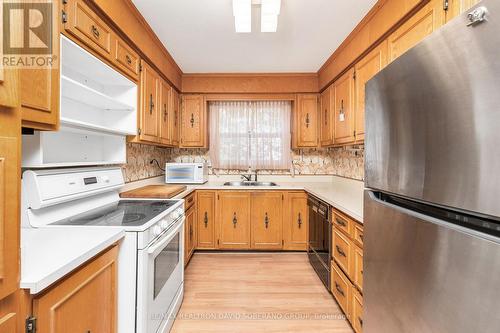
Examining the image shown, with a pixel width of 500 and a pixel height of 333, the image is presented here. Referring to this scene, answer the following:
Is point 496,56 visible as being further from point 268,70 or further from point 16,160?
point 268,70

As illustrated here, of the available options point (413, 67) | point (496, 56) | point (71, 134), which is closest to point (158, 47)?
point (71, 134)

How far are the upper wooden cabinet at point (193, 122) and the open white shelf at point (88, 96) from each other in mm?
1432

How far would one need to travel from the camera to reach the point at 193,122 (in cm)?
353

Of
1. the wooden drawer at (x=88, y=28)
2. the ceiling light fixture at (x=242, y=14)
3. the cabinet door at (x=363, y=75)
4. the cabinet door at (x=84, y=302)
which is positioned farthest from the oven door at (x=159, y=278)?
the cabinet door at (x=363, y=75)

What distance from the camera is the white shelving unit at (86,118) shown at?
1.38 metres

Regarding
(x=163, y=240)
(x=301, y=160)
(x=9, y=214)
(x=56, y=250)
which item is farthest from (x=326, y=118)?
(x=9, y=214)

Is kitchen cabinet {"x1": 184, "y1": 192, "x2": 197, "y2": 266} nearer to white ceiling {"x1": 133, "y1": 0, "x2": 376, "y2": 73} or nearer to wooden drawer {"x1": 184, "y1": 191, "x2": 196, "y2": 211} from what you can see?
wooden drawer {"x1": 184, "y1": 191, "x2": 196, "y2": 211}

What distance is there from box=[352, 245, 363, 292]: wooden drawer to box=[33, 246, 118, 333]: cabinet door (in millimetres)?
1466

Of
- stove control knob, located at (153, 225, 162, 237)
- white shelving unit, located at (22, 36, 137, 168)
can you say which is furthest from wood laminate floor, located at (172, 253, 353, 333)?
white shelving unit, located at (22, 36, 137, 168)

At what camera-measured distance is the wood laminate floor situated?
1.88 meters

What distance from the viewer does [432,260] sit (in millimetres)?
646

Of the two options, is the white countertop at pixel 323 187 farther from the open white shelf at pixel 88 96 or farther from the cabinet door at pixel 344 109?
the open white shelf at pixel 88 96

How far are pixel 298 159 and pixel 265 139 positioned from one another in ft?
1.95

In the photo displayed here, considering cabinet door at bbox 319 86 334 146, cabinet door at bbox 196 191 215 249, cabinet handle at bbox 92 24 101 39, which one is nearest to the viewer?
cabinet handle at bbox 92 24 101 39
